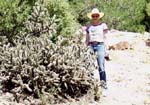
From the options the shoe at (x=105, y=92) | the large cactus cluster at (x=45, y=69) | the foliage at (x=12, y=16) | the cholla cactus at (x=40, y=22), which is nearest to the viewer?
the large cactus cluster at (x=45, y=69)

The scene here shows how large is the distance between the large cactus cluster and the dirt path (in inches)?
25.1

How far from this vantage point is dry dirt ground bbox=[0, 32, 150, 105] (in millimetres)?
9695

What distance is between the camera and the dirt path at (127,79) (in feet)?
32.0

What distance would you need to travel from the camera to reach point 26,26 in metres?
10.1

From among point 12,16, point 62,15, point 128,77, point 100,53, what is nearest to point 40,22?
point 12,16

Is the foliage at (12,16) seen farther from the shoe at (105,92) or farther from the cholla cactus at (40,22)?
the shoe at (105,92)

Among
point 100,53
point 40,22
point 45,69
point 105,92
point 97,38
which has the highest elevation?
point 40,22

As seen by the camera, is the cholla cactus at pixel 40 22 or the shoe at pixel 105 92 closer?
the shoe at pixel 105 92

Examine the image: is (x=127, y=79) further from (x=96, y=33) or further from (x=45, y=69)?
(x=45, y=69)

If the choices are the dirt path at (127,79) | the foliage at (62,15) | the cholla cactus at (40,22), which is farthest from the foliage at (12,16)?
the dirt path at (127,79)

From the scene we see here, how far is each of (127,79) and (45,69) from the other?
104 inches

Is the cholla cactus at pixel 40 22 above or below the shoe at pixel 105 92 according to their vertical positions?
above

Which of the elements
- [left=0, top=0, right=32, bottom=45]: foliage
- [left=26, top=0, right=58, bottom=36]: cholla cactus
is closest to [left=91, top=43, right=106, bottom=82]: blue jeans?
[left=26, top=0, right=58, bottom=36]: cholla cactus

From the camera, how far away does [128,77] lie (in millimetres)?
11648
